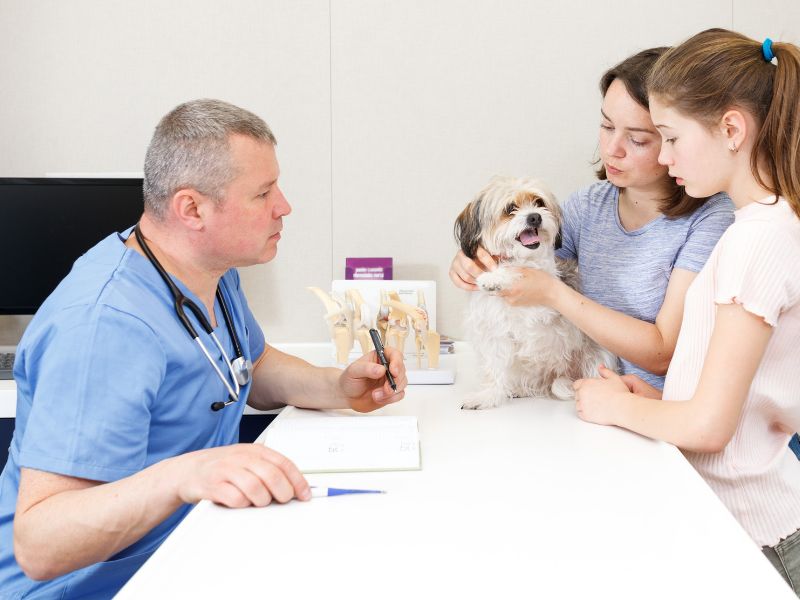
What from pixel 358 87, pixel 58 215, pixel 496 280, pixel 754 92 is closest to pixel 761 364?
pixel 754 92

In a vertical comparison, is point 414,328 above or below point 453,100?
below

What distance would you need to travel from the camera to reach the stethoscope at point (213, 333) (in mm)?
1281

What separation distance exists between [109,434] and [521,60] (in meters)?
1.74

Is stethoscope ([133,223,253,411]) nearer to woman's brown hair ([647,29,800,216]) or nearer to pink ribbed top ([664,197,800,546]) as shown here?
pink ribbed top ([664,197,800,546])

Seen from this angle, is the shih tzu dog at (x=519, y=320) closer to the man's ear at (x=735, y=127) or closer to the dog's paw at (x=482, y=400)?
the dog's paw at (x=482, y=400)

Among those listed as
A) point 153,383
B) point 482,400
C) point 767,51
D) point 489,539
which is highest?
point 767,51

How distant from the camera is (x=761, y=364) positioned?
126 centimetres

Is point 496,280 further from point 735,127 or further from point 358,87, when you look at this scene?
point 358,87

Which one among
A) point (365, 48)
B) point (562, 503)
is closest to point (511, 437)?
point (562, 503)

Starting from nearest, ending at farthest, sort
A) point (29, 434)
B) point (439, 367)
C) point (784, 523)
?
point (29, 434) → point (784, 523) → point (439, 367)

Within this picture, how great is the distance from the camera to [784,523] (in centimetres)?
127

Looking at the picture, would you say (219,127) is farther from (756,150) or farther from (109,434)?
(756,150)

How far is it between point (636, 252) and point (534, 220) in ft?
0.79

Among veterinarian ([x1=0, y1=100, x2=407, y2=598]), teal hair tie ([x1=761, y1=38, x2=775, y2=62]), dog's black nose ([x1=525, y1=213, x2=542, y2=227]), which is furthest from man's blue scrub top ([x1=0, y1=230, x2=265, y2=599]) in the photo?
teal hair tie ([x1=761, y1=38, x2=775, y2=62])
